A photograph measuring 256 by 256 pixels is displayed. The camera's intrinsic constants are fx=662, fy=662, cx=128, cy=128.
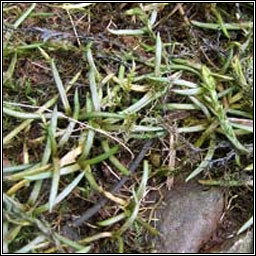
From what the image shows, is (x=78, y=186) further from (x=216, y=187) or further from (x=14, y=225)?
(x=216, y=187)

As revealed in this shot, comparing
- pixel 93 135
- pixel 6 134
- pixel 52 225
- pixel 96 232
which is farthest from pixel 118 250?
pixel 6 134

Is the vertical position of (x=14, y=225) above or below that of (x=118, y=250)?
above

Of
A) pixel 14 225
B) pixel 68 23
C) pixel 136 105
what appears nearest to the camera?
pixel 14 225

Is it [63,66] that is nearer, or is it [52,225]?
[52,225]

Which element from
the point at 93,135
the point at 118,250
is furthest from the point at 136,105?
the point at 118,250

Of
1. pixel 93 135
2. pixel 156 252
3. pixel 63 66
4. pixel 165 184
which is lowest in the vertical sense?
pixel 156 252

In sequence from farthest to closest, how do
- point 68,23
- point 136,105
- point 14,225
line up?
point 68,23, point 136,105, point 14,225
